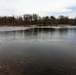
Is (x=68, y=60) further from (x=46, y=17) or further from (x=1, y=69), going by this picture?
(x=46, y=17)

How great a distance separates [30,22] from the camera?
11100 centimetres

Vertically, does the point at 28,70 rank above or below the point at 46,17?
below

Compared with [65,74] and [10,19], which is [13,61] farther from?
[10,19]

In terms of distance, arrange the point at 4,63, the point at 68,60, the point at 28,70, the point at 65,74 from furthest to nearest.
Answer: the point at 68,60, the point at 4,63, the point at 28,70, the point at 65,74

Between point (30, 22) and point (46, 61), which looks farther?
point (30, 22)

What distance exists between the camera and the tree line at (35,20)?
346 ft

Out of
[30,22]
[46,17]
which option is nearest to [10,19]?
[30,22]

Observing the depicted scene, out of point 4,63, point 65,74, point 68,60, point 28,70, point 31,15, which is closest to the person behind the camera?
point 65,74

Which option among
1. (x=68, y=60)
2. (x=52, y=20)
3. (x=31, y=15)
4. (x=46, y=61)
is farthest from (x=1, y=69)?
(x=31, y=15)

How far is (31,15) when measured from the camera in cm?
11756

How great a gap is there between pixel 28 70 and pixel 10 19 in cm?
11003

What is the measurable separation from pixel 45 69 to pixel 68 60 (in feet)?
9.24

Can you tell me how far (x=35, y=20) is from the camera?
110 m

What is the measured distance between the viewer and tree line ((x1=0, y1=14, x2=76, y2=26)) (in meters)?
105
